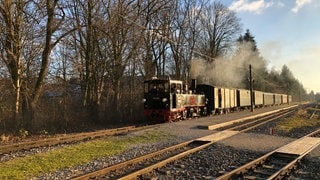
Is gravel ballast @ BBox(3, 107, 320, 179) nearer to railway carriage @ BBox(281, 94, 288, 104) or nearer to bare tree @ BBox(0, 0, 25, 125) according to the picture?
bare tree @ BBox(0, 0, 25, 125)

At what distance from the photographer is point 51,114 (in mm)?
25594

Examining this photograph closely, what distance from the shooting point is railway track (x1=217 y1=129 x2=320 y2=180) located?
384 inches

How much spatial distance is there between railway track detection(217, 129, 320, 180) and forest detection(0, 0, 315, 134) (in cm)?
1319

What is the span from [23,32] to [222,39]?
4776 cm

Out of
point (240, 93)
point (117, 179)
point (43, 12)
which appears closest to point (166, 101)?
point (43, 12)

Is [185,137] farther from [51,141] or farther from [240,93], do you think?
[240,93]

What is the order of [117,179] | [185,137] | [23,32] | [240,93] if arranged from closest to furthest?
[117,179], [185,137], [23,32], [240,93]

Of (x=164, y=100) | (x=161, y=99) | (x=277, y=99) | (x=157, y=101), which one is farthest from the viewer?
(x=277, y=99)

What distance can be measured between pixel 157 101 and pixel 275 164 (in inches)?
628

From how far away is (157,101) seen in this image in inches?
1060

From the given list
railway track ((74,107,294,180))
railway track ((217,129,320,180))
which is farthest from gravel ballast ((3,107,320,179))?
railway track ((217,129,320,180))

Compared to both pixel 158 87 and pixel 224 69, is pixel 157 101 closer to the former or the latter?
pixel 158 87

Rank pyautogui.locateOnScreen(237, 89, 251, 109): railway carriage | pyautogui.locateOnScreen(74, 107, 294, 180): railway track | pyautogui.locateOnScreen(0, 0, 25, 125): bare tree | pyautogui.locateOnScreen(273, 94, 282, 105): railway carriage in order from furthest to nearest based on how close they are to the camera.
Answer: pyautogui.locateOnScreen(273, 94, 282, 105): railway carriage → pyautogui.locateOnScreen(237, 89, 251, 109): railway carriage → pyautogui.locateOnScreen(0, 0, 25, 125): bare tree → pyautogui.locateOnScreen(74, 107, 294, 180): railway track

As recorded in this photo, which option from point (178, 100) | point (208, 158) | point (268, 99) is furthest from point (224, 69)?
point (208, 158)
